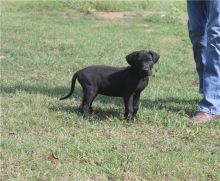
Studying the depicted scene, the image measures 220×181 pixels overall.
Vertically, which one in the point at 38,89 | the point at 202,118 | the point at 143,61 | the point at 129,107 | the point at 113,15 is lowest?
the point at 113,15

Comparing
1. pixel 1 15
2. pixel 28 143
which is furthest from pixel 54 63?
pixel 1 15

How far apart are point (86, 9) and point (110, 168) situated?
13.9m

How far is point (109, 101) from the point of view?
671 cm

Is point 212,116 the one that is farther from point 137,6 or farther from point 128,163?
point 137,6

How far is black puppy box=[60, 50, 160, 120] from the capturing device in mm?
5509

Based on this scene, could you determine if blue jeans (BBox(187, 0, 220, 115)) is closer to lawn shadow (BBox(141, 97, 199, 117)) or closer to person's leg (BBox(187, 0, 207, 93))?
person's leg (BBox(187, 0, 207, 93))

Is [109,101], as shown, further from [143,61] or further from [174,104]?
[143,61]

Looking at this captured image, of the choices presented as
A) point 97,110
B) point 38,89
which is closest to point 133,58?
point 97,110

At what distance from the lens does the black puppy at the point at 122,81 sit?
217 inches

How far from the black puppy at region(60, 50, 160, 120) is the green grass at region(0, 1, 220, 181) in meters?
0.21

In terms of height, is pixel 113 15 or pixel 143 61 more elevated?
pixel 143 61

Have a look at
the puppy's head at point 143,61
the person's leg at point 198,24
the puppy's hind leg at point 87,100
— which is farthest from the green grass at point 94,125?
the person's leg at point 198,24

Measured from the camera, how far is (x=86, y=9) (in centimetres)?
1780

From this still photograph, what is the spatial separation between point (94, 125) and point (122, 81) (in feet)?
1.83
